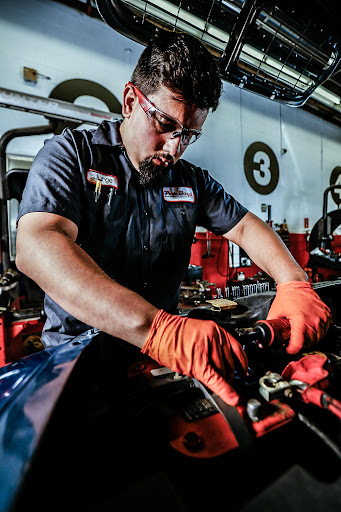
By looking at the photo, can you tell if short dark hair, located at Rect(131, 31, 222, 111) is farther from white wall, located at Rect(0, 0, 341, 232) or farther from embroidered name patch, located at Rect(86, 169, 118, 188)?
white wall, located at Rect(0, 0, 341, 232)

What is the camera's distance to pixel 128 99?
112cm

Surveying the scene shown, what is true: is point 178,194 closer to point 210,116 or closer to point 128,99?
point 128,99

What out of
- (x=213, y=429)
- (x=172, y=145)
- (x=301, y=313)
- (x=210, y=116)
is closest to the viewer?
(x=213, y=429)

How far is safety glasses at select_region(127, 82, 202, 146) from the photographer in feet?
3.25

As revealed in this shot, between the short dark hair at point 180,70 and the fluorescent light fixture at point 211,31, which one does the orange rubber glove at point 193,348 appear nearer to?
the short dark hair at point 180,70

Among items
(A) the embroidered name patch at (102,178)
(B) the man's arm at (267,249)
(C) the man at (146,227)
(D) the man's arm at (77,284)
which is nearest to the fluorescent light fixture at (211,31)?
(C) the man at (146,227)

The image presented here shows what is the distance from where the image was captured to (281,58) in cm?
205

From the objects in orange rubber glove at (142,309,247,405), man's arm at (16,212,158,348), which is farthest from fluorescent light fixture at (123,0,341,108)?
orange rubber glove at (142,309,247,405)

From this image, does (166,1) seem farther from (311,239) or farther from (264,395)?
(311,239)

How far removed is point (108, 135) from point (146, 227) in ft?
1.44

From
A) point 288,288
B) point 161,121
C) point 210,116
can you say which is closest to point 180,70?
point 161,121

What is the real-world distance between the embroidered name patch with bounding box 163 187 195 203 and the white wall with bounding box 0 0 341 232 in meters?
1.86

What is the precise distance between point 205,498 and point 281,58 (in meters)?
2.60

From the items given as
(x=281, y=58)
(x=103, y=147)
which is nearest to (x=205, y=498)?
(x=103, y=147)
